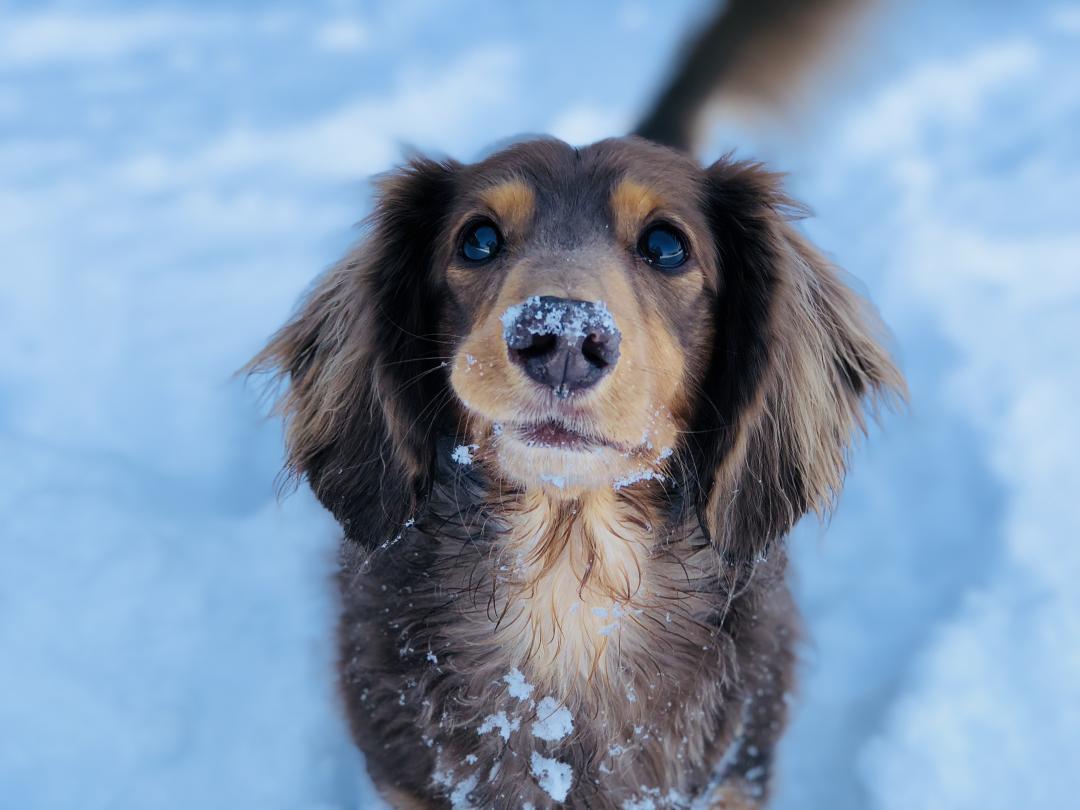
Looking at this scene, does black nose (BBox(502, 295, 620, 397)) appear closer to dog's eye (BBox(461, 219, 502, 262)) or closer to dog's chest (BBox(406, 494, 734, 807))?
dog's eye (BBox(461, 219, 502, 262))

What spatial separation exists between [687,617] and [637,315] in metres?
0.78

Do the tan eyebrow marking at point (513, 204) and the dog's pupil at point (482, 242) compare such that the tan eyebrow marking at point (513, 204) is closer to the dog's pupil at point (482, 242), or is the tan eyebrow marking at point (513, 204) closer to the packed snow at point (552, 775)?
the dog's pupil at point (482, 242)

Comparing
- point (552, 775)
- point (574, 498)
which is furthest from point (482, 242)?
point (552, 775)

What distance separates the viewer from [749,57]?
3.69 metres

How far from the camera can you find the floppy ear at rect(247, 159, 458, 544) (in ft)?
7.30

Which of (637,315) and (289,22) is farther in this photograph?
(289,22)

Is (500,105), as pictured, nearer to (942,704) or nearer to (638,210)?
(638,210)

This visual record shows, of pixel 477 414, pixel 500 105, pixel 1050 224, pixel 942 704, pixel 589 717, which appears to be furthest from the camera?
pixel 500 105

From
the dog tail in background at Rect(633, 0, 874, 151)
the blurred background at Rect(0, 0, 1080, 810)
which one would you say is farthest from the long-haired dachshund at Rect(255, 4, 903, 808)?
the dog tail in background at Rect(633, 0, 874, 151)

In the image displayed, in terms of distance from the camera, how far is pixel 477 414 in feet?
6.20

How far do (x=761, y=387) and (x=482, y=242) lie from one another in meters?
0.69

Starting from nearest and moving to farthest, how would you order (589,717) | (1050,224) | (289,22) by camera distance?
(589,717) → (1050,224) → (289,22)

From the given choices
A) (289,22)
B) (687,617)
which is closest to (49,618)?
(687,617)

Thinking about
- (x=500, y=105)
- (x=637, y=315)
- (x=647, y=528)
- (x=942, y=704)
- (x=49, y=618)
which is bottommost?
(x=49, y=618)
